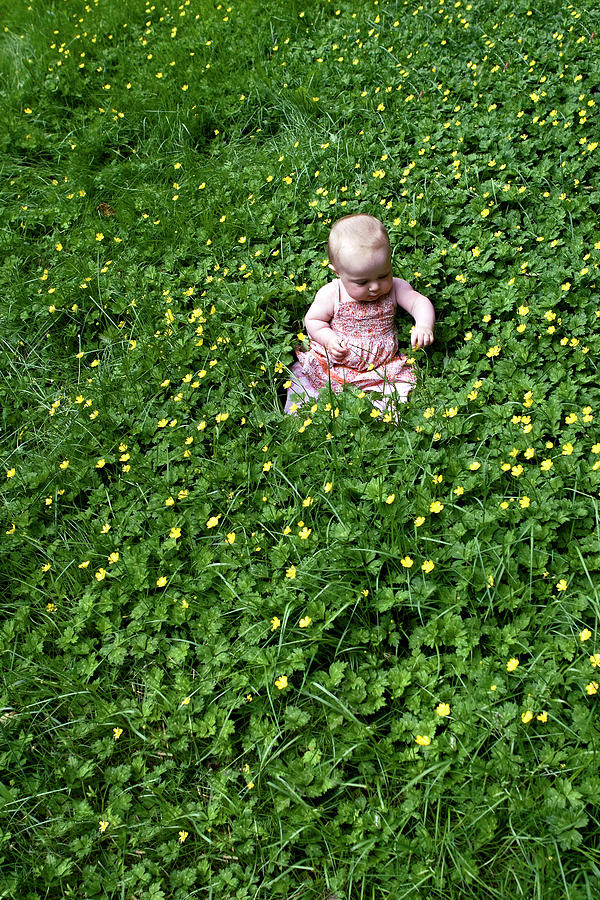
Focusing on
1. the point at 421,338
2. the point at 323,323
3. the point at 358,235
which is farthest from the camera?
the point at 323,323

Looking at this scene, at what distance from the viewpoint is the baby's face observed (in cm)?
297

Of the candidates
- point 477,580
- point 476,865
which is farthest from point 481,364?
point 476,865

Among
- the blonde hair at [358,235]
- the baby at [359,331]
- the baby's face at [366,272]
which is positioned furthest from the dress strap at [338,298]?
the blonde hair at [358,235]

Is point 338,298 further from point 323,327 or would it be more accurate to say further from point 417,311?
point 417,311

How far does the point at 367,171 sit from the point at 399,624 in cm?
280

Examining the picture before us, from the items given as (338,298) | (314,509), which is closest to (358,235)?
(338,298)

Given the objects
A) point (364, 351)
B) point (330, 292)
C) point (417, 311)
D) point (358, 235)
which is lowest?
point (364, 351)

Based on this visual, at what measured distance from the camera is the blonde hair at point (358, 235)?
9.68ft

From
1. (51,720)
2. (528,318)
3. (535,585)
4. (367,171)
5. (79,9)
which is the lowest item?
(51,720)

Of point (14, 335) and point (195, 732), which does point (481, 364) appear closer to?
point (195, 732)

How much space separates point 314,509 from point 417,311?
106 centimetres

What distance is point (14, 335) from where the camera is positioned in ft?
13.7

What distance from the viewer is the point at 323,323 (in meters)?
3.39

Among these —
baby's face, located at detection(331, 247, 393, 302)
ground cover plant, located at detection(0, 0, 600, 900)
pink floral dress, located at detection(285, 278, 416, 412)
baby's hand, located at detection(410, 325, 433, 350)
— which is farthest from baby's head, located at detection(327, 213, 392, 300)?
ground cover plant, located at detection(0, 0, 600, 900)
